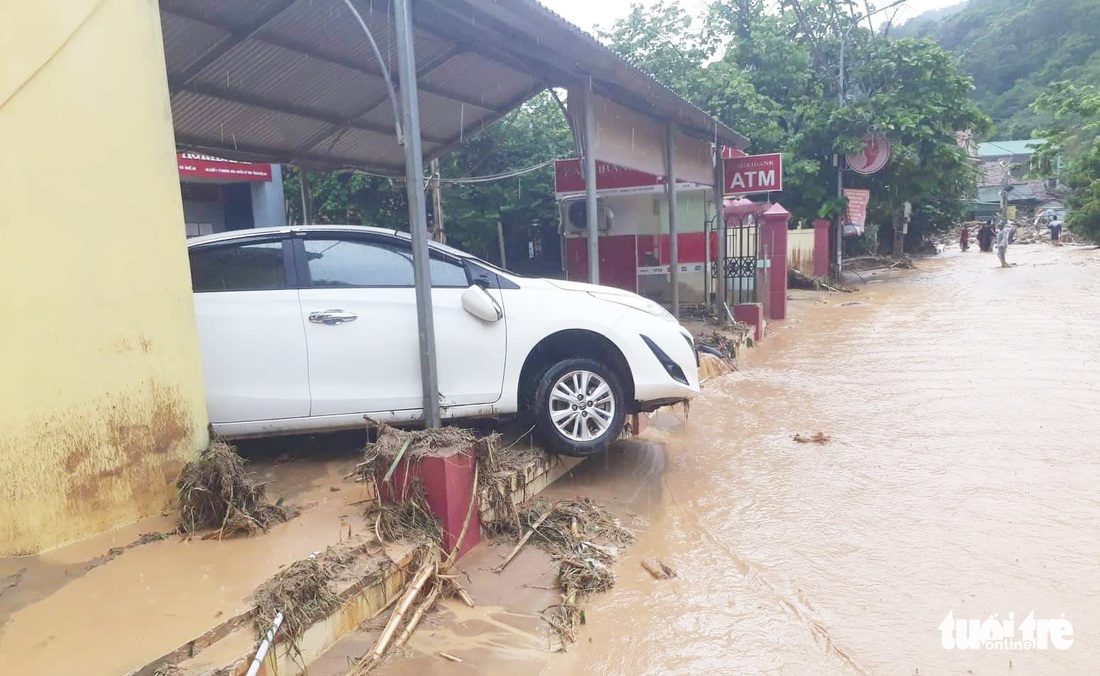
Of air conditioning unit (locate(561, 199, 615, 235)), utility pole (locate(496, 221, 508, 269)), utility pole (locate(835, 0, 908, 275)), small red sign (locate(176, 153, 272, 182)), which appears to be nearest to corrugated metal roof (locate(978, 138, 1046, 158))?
utility pole (locate(835, 0, 908, 275))

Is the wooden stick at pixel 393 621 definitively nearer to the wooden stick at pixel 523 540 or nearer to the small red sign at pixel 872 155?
the wooden stick at pixel 523 540

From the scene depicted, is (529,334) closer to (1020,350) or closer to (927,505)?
(927,505)

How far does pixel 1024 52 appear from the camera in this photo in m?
60.0

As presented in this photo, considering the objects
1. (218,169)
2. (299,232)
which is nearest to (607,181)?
(218,169)

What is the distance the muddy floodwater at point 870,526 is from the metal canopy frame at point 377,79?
1888mm

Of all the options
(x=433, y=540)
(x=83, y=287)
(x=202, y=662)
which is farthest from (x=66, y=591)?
(x=433, y=540)

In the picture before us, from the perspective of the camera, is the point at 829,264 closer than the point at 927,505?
No

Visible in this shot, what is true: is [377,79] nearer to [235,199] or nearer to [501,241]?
[501,241]

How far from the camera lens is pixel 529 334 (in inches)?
187

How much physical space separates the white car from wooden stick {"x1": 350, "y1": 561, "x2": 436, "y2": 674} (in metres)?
1.21

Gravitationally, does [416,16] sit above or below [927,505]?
above

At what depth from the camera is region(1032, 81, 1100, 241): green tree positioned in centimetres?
2967

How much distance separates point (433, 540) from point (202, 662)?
139 cm

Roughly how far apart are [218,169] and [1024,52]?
68988 mm
